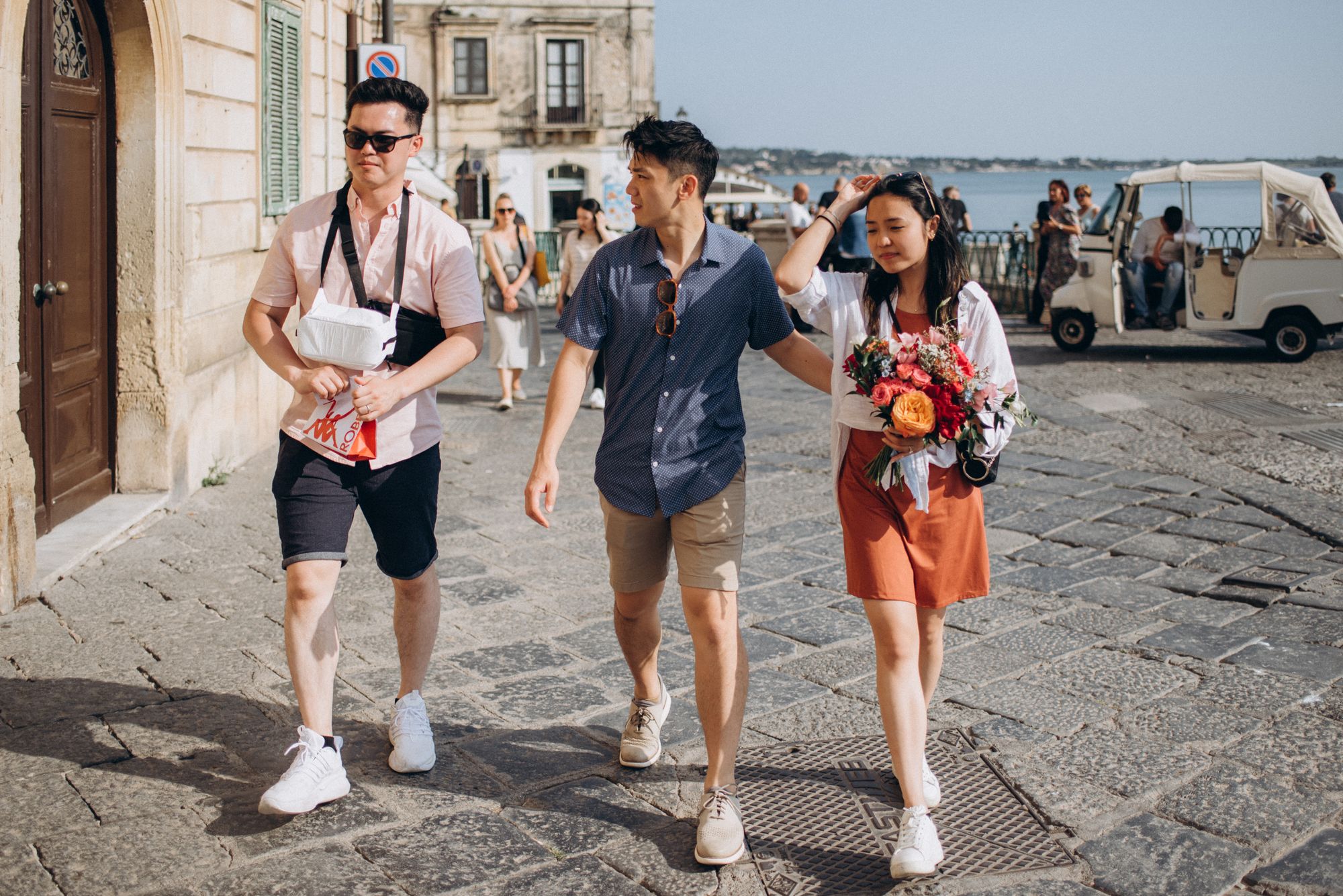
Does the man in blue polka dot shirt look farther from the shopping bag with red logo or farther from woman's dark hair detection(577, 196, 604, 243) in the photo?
woman's dark hair detection(577, 196, 604, 243)

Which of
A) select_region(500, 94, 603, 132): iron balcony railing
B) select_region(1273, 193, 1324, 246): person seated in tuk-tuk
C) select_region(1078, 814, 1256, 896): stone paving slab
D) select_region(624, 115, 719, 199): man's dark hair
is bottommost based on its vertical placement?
select_region(1078, 814, 1256, 896): stone paving slab

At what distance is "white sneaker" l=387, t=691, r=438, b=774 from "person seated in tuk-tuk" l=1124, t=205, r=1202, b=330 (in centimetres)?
1212

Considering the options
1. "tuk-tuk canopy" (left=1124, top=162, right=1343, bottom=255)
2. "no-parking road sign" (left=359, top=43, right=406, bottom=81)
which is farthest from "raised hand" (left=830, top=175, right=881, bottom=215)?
"tuk-tuk canopy" (left=1124, top=162, right=1343, bottom=255)

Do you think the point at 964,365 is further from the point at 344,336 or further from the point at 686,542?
the point at 344,336

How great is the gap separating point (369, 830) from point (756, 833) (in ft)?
3.47

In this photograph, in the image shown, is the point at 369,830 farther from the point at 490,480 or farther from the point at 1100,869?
the point at 490,480

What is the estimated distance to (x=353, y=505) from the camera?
3971 millimetres

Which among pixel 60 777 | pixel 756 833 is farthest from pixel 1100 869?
pixel 60 777

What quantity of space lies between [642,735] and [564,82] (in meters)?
41.0

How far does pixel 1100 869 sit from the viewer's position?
3432 millimetres

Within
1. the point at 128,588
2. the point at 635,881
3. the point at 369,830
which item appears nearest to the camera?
the point at 635,881

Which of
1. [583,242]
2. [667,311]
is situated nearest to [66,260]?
[667,311]

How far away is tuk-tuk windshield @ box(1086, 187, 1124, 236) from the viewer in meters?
14.8

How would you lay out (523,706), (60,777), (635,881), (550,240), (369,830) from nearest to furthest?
(635,881)
(369,830)
(60,777)
(523,706)
(550,240)
